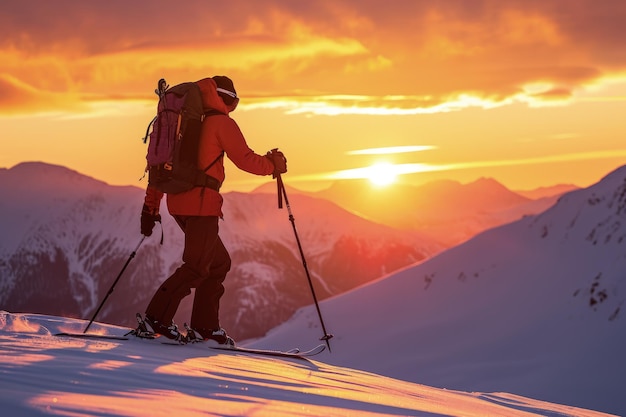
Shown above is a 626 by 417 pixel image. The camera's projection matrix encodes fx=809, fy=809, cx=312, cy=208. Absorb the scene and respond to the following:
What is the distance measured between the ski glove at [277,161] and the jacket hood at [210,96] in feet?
2.65

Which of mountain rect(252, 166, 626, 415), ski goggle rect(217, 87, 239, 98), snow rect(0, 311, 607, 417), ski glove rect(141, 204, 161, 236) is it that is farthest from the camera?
mountain rect(252, 166, 626, 415)

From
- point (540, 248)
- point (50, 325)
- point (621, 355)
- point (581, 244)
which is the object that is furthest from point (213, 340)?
point (540, 248)

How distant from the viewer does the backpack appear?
8750 mm

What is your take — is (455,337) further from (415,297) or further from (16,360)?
Answer: (16,360)

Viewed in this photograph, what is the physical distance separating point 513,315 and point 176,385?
32694mm

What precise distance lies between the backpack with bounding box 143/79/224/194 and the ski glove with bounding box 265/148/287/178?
0.88m

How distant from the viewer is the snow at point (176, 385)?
5.06m

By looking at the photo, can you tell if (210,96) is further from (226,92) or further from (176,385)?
(176,385)

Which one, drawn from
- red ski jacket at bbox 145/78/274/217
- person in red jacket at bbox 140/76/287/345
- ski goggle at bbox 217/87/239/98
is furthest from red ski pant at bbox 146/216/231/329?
ski goggle at bbox 217/87/239/98

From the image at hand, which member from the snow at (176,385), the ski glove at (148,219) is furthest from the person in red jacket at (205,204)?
the ski glove at (148,219)

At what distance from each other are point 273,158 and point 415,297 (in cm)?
3763

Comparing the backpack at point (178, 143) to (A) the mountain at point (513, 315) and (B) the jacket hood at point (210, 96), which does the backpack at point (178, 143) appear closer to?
(B) the jacket hood at point (210, 96)

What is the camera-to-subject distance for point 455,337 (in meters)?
36.4

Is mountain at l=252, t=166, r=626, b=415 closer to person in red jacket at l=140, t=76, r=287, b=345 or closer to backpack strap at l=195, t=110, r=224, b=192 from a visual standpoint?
person in red jacket at l=140, t=76, r=287, b=345
